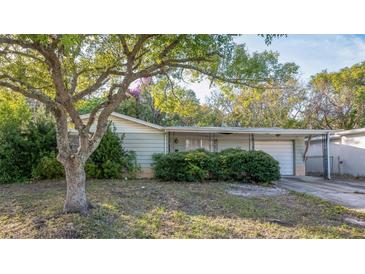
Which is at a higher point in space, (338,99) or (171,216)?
(338,99)

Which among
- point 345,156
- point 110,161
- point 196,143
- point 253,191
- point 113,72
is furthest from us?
point 345,156

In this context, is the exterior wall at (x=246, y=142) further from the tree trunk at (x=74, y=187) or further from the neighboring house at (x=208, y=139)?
the tree trunk at (x=74, y=187)

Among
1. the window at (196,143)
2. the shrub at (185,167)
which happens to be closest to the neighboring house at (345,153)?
the window at (196,143)

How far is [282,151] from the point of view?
40.4ft

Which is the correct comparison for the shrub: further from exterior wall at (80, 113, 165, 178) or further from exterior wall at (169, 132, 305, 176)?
exterior wall at (169, 132, 305, 176)

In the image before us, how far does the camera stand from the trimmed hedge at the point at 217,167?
8719mm

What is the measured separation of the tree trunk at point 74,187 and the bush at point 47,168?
4.50 m

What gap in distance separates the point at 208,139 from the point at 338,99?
28.7 feet

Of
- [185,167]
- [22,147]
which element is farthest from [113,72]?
[22,147]

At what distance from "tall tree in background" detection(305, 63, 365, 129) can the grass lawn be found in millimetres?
10708

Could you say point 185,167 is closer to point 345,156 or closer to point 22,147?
point 22,147

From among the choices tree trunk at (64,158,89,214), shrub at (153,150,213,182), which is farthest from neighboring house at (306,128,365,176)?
tree trunk at (64,158,89,214)
